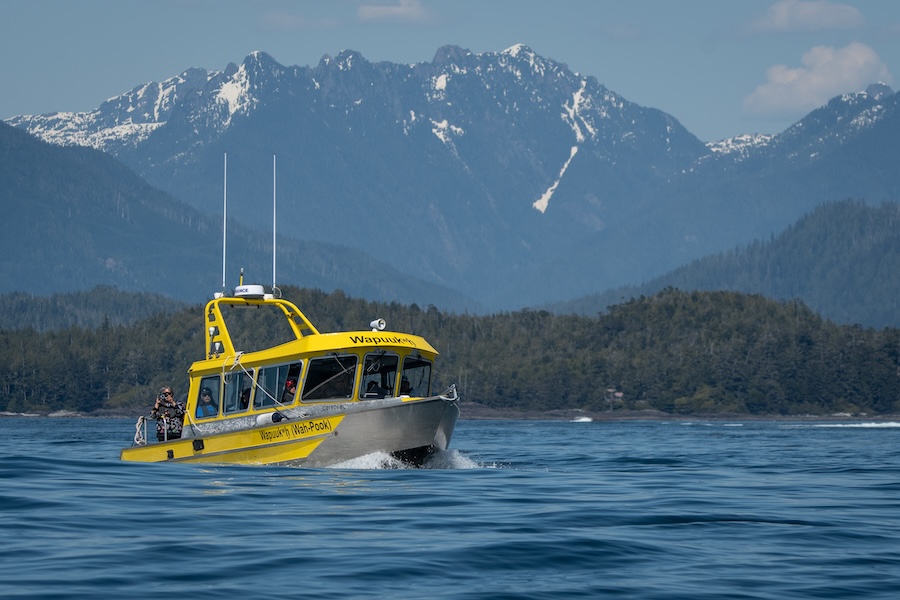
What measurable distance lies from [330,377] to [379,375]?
1.65 metres

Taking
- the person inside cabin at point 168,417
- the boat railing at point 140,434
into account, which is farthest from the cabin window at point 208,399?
the boat railing at point 140,434

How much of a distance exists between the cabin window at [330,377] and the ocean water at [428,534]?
2481 mm

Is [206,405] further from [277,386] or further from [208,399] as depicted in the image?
[277,386]

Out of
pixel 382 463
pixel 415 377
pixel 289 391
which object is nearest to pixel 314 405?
pixel 289 391

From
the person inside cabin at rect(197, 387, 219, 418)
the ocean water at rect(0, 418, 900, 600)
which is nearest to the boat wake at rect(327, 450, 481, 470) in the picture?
the ocean water at rect(0, 418, 900, 600)

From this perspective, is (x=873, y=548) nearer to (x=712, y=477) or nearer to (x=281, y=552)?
(x=281, y=552)

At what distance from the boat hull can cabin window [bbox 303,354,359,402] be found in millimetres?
657

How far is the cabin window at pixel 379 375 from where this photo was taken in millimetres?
46625

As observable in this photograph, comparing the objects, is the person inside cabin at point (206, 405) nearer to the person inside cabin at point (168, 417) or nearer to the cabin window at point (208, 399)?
the cabin window at point (208, 399)

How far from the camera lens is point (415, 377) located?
160 feet

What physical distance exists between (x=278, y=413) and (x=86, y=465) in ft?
21.4

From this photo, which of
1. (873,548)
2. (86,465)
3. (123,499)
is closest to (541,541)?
(873,548)

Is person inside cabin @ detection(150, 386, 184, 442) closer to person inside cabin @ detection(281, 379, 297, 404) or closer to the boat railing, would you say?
the boat railing

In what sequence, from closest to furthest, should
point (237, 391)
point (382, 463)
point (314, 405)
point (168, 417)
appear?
point (382, 463), point (314, 405), point (237, 391), point (168, 417)
